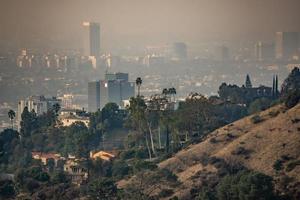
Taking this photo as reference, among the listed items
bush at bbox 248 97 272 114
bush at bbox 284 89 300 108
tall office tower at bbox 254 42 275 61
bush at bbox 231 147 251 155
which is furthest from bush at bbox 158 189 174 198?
tall office tower at bbox 254 42 275 61

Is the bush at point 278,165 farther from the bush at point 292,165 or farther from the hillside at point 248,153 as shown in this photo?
the bush at point 292,165

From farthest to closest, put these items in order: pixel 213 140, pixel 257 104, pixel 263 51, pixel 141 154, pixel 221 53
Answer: pixel 221 53 < pixel 263 51 < pixel 257 104 < pixel 141 154 < pixel 213 140

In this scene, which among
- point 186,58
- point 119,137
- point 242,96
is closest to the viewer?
point 119,137

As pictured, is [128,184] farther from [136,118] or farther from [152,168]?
[136,118]

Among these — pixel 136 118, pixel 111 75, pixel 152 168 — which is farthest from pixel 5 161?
pixel 111 75

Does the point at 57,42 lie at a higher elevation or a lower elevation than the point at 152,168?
higher

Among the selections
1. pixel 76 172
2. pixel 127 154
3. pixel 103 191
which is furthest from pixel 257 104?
pixel 103 191

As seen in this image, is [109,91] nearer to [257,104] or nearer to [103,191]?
[257,104]
